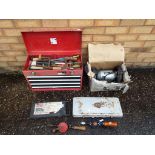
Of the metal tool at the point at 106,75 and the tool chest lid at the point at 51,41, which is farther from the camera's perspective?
the metal tool at the point at 106,75

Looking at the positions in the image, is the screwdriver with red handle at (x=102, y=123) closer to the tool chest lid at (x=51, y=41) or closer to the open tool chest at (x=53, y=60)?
the open tool chest at (x=53, y=60)

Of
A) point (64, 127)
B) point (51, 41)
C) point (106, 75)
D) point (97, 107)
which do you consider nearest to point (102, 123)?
point (97, 107)

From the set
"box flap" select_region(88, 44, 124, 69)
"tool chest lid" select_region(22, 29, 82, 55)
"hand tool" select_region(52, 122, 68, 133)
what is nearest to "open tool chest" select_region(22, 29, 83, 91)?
→ "tool chest lid" select_region(22, 29, 82, 55)

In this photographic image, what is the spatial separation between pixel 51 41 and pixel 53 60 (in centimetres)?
21

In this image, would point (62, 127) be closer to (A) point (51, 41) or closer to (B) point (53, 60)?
(B) point (53, 60)

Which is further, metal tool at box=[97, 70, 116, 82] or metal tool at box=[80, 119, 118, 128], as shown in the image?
metal tool at box=[97, 70, 116, 82]

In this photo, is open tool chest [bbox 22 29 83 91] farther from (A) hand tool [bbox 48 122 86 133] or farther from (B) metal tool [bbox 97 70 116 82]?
(A) hand tool [bbox 48 122 86 133]

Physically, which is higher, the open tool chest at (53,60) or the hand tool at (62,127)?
the open tool chest at (53,60)

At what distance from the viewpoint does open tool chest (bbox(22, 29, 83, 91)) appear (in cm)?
200

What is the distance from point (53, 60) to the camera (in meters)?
2.15

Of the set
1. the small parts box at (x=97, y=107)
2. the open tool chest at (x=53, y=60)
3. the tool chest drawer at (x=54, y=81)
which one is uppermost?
the open tool chest at (x=53, y=60)

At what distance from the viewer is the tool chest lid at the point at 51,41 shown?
1.99m

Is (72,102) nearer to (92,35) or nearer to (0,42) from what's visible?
(92,35)

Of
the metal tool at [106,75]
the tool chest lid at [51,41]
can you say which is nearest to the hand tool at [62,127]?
the metal tool at [106,75]
